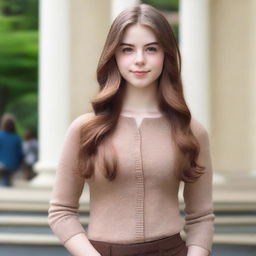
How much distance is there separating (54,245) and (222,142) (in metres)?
4.98

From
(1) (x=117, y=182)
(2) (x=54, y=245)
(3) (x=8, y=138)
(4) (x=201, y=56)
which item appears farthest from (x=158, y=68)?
(3) (x=8, y=138)

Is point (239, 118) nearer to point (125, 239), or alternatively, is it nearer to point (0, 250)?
point (0, 250)

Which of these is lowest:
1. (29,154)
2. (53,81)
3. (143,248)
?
(143,248)

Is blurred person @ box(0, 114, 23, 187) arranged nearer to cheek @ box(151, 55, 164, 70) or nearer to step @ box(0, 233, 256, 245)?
step @ box(0, 233, 256, 245)

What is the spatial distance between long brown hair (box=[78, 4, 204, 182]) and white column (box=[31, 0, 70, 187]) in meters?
7.53

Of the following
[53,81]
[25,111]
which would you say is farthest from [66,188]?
[25,111]

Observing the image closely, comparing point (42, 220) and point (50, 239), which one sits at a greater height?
point (42, 220)

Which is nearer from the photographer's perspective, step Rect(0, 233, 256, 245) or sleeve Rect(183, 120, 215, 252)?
sleeve Rect(183, 120, 215, 252)

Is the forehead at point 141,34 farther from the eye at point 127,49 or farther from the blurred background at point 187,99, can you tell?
the blurred background at point 187,99

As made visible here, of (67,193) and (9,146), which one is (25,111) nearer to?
(9,146)

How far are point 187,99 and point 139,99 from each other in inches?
290

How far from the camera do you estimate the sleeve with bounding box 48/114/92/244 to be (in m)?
2.66

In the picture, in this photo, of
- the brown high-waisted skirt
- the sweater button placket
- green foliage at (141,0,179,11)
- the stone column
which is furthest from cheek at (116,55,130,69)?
green foliage at (141,0,179,11)

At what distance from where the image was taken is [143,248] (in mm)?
2590
